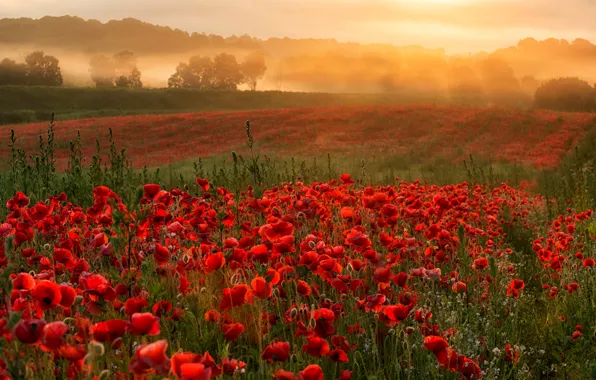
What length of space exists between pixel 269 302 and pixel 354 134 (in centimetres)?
2065

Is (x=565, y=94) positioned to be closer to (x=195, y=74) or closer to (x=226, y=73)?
(x=226, y=73)

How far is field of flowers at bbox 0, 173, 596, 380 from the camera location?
1768 millimetres

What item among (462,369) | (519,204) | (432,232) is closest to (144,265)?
(462,369)

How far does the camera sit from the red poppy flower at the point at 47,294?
5.50 ft

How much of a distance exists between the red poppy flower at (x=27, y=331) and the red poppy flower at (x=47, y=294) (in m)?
0.31

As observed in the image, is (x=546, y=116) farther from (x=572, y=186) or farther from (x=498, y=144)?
(x=572, y=186)

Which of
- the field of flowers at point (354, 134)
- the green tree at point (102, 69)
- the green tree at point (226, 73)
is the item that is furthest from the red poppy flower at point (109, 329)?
the green tree at point (102, 69)

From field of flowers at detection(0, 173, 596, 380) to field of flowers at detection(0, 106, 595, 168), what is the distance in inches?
527

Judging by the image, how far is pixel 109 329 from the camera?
1.64 metres

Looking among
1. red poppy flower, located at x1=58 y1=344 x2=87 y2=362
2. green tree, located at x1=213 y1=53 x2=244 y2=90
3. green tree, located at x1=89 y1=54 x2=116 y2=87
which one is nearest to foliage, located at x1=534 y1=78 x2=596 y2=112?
red poppy flower, located at x1=58 y1=344 x2=87 y2=362

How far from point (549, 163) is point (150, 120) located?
67.2 feet

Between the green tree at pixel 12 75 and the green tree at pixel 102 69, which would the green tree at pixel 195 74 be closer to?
the green tree at pixel 102 69

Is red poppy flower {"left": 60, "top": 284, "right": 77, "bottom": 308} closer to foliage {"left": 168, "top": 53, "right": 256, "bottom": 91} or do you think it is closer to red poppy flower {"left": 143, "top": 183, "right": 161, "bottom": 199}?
red poppy flower {"left": 143, "top": 183, "right": 161, "bottom": 199}

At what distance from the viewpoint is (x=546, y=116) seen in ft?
76.7
